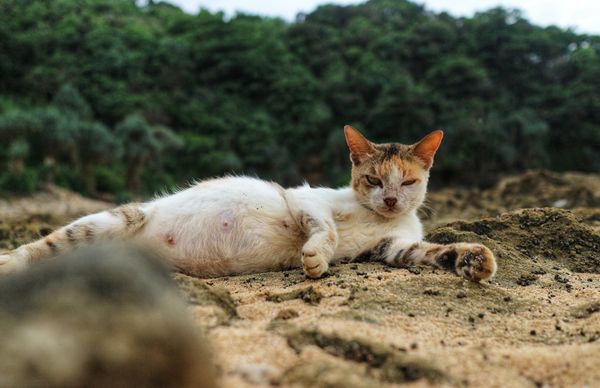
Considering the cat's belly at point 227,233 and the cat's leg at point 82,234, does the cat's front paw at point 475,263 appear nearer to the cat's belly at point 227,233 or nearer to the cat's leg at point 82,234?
the cat's belly at point 227,233

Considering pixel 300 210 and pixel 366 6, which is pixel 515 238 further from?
pixel 366 6

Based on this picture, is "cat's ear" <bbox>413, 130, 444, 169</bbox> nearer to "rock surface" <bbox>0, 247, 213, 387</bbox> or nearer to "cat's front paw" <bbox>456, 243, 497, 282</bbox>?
"cat's front paw" <bbox>456, 243, 497, 282</bbox>

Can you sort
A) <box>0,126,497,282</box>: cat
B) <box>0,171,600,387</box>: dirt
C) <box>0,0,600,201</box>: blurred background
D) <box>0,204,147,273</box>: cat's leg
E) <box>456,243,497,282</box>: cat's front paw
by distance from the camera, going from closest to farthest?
<box>0,171,600,387</box>: dirt → <box>456,243,497,282</box>: cat's front paw → <box>0,204,147,273</box>: cat's leg → <box>0,126,497,282</box>: cat → <box>0,0,600,201</box>: blurred background

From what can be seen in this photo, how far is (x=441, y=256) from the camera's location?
10.5 feet

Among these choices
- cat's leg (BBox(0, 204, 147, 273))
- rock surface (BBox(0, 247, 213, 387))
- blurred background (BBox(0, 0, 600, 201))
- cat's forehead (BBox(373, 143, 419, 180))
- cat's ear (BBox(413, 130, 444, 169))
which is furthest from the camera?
blurred background (BBox(0, 0, 600, 201))

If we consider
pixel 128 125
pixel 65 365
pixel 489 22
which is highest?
pixel 489 22

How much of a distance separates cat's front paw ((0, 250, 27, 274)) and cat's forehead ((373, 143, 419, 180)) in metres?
2.29

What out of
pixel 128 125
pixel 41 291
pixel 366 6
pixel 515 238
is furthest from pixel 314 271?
pixel 366 6

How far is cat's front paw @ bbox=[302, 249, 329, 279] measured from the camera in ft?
9.59

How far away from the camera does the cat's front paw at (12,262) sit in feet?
9.59

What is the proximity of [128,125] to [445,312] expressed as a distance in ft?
57.8

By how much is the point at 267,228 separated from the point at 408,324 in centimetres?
133

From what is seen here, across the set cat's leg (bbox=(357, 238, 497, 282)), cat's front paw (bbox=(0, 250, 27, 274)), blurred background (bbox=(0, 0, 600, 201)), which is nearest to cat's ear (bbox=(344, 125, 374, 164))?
cat's leg (bbox=(357, 238, 497, 282))

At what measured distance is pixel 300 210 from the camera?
3.40 meters
